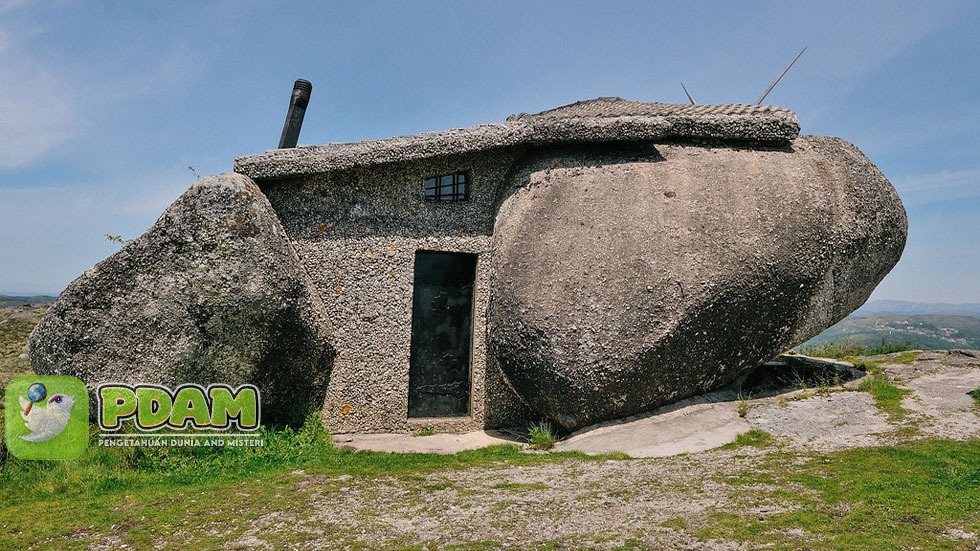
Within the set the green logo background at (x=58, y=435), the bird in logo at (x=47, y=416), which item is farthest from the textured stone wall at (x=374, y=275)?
the bird in logo at (x=47, y=416)

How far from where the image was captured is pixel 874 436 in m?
6.90

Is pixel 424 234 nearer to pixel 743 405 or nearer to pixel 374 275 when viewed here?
pixel 374 275

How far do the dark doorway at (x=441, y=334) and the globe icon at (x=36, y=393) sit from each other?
425 centimetres

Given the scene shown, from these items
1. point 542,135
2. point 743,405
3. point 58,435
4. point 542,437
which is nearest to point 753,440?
point 743,405

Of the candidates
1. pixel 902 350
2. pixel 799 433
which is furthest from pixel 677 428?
pixel 902 350

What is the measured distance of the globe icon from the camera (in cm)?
669

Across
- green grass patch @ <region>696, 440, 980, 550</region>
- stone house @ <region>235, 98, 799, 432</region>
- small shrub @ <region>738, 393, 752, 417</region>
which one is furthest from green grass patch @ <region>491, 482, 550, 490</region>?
small shrub @ <region>738, 393, 752, 417</region>

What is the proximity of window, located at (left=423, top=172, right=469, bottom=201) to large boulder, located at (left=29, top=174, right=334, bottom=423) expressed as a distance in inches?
91.7

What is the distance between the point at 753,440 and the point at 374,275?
5.17 m

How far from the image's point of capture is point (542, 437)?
7.82m

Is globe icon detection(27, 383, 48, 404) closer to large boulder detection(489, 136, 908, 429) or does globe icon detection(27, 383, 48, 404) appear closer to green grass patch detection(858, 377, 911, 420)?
large boulder detection(489, 136, 908, 429)

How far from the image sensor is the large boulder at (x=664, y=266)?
750 cm

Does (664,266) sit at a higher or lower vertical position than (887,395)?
higher

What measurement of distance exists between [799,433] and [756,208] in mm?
2845
